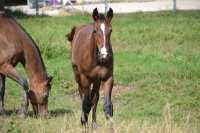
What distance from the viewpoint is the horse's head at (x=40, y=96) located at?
40.4 ft

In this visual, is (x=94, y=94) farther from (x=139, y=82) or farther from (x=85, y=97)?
(x=139, y=82)

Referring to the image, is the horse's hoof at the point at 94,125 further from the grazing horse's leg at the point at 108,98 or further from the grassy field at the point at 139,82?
the grazing horse's leg at the point at 108,98

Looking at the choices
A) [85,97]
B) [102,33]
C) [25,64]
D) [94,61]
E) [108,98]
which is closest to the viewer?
[102,33]

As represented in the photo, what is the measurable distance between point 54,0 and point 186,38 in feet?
59.6

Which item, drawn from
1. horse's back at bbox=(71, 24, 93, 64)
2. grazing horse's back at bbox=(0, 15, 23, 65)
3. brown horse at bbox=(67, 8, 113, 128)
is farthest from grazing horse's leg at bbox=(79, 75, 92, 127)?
grazing horse's back at bbox=(0, 15, 23, 65)

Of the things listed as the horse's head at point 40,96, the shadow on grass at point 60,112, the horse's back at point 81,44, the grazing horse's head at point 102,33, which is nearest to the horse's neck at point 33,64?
the horse's head at point 40,96

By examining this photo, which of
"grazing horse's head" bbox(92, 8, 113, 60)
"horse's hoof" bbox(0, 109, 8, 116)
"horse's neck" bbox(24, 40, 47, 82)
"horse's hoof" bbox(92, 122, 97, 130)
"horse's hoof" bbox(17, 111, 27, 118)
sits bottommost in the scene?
"horse's hoof" bbox(0, 109, 8, 116)

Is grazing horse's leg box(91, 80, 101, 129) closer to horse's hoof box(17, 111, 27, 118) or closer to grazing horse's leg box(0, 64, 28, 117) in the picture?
horse's hoof box(17, 111, 27, 118)

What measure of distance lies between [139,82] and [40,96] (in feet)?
12.1

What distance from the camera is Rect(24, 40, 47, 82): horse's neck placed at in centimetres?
1251

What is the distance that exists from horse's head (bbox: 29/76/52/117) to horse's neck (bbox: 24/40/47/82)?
0.13m

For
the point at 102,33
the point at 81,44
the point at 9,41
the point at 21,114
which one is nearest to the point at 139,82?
the point at 9,41

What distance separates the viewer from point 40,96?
40.5ft

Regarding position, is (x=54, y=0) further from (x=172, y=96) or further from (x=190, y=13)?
(x=172, y=96)
